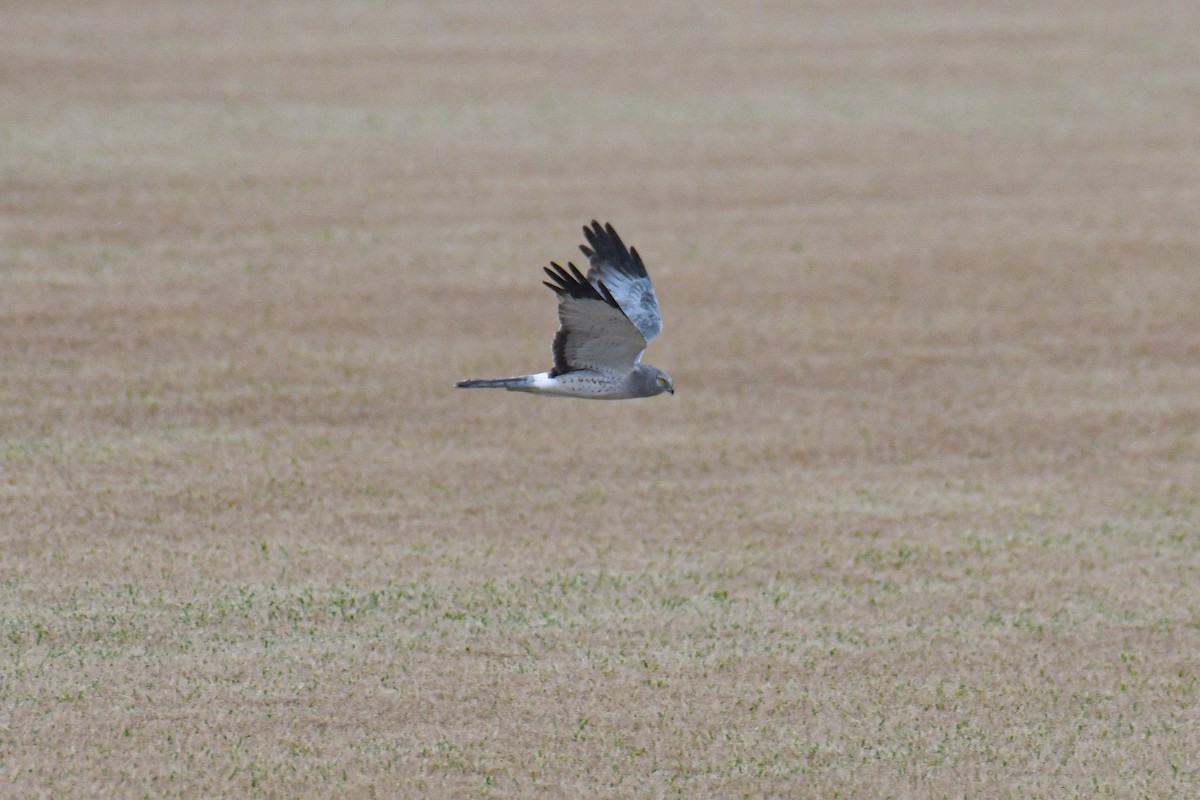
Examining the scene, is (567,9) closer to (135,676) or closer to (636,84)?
(636,84)

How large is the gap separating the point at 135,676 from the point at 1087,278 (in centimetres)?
1071

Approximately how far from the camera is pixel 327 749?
9125 mm

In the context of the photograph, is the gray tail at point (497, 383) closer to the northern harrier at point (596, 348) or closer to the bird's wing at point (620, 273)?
the northern harrier at point (596, 348)

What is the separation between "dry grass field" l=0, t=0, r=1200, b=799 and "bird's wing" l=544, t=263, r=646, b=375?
5.22 feet

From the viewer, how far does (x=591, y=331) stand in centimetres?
995

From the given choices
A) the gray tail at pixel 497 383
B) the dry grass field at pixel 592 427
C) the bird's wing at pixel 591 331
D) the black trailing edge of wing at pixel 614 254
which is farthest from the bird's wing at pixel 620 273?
the dry grass field at pixel 592 427

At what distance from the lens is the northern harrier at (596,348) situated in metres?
9.68

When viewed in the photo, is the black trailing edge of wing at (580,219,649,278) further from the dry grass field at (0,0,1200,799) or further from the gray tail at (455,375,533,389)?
the dry grass field at (0,0,1200,799)

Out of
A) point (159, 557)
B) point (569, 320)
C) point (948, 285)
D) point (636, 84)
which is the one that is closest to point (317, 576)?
point (159, 557)

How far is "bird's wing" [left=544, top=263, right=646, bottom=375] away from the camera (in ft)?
31.5

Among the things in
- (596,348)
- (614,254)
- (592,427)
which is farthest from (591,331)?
(592,427)

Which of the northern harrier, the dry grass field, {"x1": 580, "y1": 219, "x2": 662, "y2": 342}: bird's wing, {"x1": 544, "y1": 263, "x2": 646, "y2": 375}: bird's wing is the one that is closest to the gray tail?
the northern harrier

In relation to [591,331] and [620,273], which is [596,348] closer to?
[591,331]

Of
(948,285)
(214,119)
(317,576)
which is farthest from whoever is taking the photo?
(214,119)
